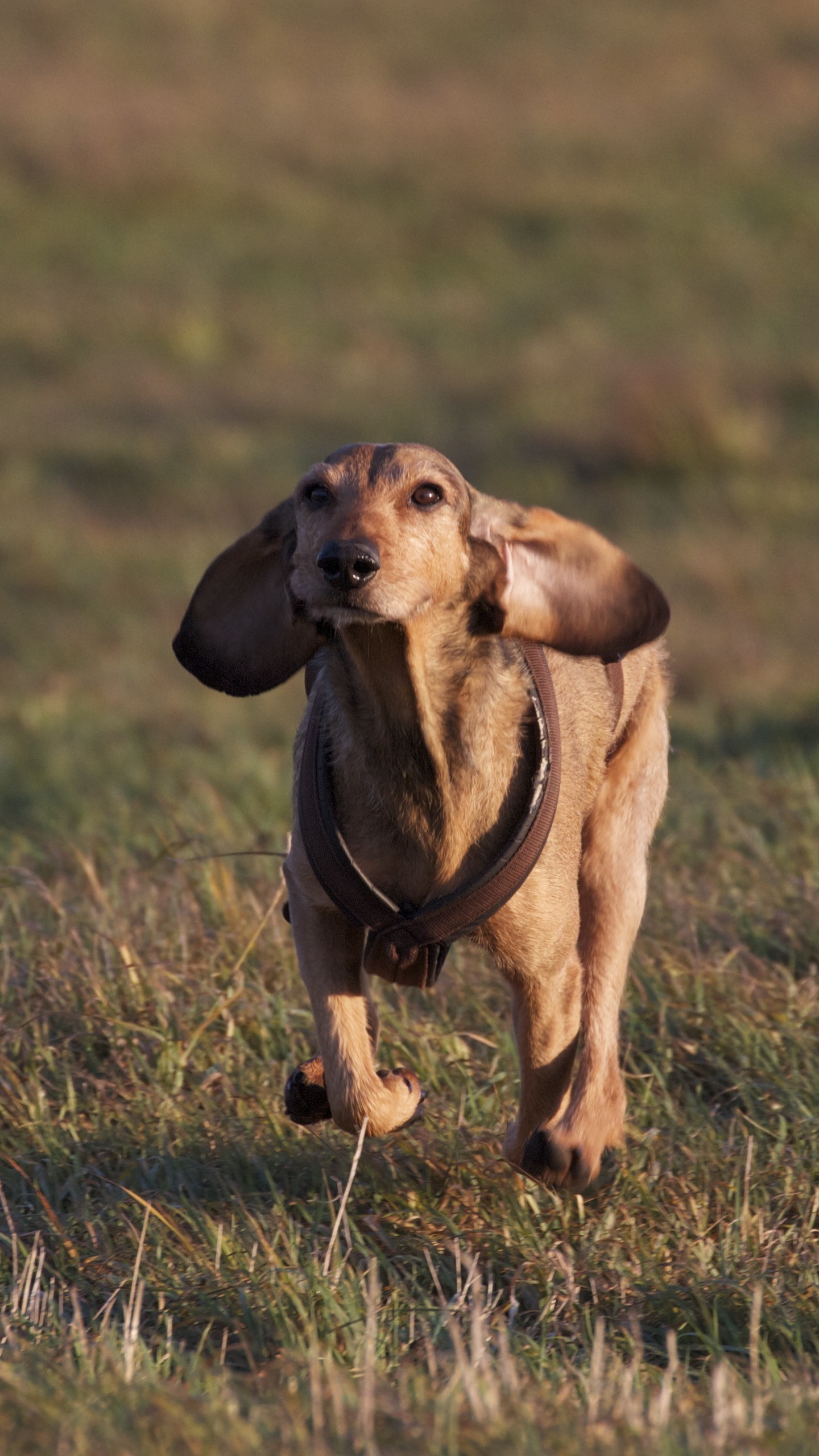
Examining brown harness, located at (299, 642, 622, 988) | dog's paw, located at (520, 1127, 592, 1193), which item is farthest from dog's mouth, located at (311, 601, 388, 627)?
dog's paw, located at (520, 1127, 592, 1193)

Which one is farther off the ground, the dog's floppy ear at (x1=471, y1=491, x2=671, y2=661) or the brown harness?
the dog's floppy ear at (x1=471, y1=491, x2=671, y2=661)

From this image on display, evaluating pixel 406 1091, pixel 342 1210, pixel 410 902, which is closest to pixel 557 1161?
pixel 406 1091

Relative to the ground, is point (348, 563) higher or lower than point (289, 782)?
higher

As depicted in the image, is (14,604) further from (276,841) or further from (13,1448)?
(13,1448)

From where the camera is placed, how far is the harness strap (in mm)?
3385

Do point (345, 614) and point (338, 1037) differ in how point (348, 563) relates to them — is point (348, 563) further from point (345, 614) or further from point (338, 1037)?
point (338, 1037)

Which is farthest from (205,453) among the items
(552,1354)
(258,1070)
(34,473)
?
(552,1354)

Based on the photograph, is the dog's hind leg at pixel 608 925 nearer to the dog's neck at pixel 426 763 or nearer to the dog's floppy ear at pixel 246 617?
the dog's neck at pixel 426 763

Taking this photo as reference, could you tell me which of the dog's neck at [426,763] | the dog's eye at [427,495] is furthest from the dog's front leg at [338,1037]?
the dog's eye at [427,495]

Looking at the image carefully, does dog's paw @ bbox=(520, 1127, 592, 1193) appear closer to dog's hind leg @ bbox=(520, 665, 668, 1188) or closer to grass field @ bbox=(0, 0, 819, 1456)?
dog's hind leg @ bbox=(520, 665, 668, 1188)

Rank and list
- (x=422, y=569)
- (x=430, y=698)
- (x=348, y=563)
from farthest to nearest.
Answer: (x=430, y=698)
(x=422, y=569)
(x=348, y=563)

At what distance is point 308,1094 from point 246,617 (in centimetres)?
95

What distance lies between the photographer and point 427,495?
10.8 ft

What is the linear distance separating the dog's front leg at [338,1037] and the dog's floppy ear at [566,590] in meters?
0.68
